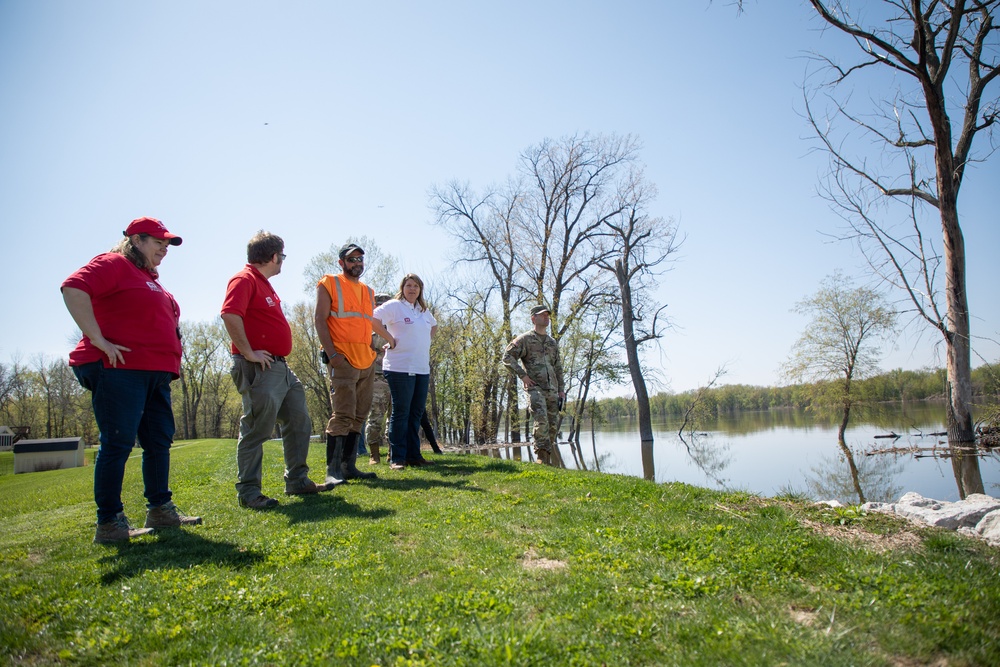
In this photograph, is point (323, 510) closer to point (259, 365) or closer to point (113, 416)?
point (259, 365)

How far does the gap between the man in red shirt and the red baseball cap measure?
63 centimetres

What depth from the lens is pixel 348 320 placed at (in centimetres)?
555

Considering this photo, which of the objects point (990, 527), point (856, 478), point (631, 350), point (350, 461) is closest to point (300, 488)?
point (350, 461)

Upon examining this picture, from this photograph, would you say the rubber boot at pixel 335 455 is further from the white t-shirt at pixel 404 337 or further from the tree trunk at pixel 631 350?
the tree trunk at pixel 631 350

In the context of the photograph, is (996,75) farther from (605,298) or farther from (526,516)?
(605,298)

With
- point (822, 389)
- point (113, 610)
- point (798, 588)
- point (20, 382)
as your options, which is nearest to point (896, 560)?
point (798, 588)

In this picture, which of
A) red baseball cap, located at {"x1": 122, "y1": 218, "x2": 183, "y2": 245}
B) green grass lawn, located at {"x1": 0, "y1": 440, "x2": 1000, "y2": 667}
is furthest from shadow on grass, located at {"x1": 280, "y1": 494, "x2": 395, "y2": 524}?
red baseball cap, located at {"x1": 122, "y1": 218, "x2": 183, "y2": 245}

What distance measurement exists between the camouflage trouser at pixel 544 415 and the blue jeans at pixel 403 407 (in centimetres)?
200

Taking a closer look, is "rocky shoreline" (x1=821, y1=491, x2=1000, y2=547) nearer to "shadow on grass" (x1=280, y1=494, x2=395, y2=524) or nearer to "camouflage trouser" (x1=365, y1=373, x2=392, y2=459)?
"shadow on grass" (x1=280, y1=494, x2=395, y2=524)

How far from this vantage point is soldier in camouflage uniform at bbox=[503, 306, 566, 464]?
8219mm

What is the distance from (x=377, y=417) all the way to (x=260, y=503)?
3.68 m

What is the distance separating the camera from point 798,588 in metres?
2.49

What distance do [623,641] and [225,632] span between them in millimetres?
1622

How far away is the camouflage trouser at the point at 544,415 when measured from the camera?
820cm
